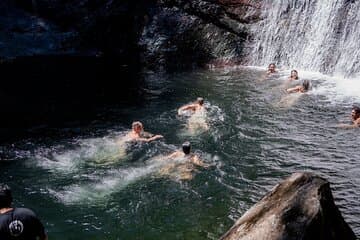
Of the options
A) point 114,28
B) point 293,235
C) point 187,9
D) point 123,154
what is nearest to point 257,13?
point 187,9

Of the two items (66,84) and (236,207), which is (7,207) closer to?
(236,207)

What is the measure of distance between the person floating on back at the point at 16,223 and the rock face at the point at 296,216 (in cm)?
245

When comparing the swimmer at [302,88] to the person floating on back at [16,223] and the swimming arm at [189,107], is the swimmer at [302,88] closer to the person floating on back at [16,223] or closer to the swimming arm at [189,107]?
the swimming arm at [189,107]

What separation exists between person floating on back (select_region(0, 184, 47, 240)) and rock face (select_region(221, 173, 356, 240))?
245 centimetres

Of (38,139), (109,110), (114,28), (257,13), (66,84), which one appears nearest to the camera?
(38,139)

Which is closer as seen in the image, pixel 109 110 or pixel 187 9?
pixel 109 110

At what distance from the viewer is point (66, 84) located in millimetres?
20891

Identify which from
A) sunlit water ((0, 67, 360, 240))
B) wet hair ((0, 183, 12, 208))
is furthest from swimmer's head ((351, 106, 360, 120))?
wet hair ((0, 183, 12, 208))

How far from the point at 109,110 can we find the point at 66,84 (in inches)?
189

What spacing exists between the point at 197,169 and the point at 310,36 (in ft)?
36.9

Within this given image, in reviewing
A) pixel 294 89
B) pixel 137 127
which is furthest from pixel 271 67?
pixel 137 127

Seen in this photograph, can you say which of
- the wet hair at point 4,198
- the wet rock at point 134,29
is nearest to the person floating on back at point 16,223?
the wet hair at point 4,198

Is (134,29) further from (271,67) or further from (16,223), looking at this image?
(16,223)

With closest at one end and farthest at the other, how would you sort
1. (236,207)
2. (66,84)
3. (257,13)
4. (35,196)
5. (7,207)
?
(7,207) → (236,207) → (35,196) → (66,84) → (257,13)
